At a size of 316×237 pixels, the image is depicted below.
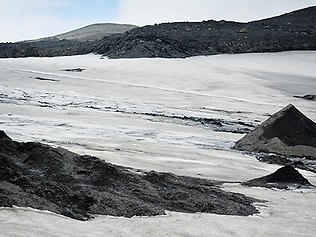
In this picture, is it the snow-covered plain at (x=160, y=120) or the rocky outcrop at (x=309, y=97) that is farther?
the rocky outcrop at (x=309, y=97)

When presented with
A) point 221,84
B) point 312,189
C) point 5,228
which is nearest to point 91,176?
point 5,228

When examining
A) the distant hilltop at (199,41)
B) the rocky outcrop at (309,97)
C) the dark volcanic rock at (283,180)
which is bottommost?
the dark volcanic rock at (283,180)

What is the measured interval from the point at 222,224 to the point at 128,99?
1181 cm

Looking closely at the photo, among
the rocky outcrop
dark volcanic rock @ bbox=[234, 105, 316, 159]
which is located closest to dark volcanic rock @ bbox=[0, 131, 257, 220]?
dark volcanic rock @ bbox=[234, 105, 316, 159]

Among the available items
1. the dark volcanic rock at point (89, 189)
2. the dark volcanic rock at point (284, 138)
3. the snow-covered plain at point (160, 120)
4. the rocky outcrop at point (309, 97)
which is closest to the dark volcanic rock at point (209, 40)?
the snow-covered plain at point (160, 120)

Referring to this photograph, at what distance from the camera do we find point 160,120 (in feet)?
36.2

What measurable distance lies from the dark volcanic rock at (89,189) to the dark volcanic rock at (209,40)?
2606 cm

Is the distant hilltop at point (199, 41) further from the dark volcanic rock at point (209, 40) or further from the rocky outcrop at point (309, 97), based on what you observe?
the rocky outcrop at point (309, 97)

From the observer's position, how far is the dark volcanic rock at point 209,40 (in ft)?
102

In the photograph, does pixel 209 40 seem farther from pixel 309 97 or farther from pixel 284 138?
A: pixel 284 138

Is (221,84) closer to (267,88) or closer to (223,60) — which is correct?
(267,88)

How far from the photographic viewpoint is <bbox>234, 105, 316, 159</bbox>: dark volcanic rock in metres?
8.09

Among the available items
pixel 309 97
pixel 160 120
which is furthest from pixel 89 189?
pixel 309 97

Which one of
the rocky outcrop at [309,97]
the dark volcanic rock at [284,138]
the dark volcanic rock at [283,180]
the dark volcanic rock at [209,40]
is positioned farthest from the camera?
the dark volcanic rock at [209,40]
